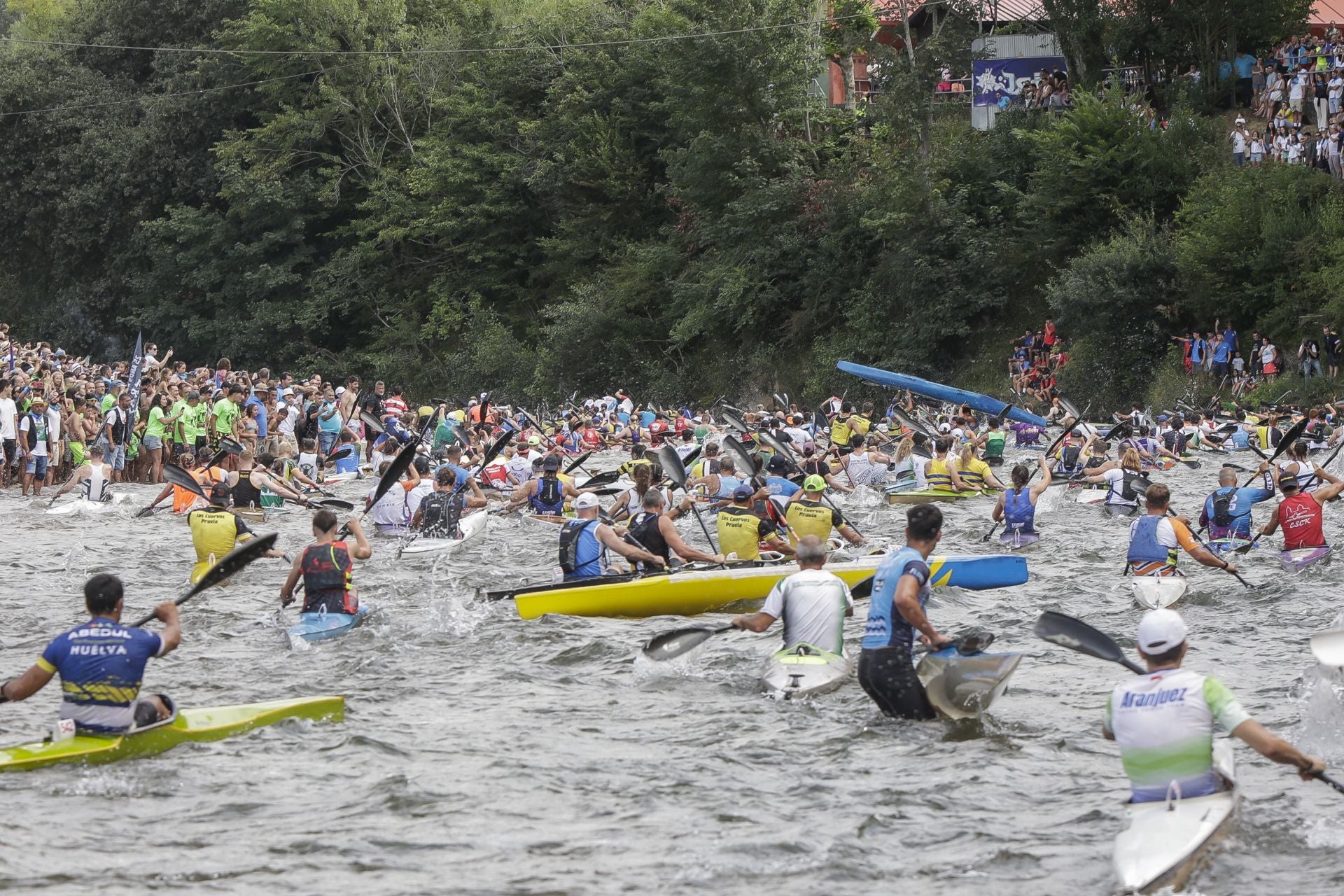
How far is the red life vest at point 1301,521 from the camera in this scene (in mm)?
13273

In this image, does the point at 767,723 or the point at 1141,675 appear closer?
the point at 1141,675

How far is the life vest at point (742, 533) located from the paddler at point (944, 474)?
6342mm

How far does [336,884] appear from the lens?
6727mm

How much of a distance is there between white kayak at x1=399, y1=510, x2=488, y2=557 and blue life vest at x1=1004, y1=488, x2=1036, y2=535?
5348 millimetres

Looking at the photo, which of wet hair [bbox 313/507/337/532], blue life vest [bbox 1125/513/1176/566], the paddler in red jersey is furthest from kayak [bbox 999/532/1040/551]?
wet hair [bbox 313/507/337/532]

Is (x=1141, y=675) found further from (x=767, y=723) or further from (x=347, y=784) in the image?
(x=347, y=784)

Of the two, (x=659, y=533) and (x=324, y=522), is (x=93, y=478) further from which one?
(x=324, y=522)

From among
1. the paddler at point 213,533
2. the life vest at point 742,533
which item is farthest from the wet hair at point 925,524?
the paddler at point 213,533

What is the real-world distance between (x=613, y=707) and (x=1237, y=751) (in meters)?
3.67

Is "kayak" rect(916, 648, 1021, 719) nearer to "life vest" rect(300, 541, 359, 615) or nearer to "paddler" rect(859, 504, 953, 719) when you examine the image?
"paddler" rect(859, 504, 953, 719)

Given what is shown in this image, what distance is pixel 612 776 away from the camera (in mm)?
8289


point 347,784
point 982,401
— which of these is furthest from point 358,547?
point 982,401

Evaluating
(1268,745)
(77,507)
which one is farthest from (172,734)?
(77,507)

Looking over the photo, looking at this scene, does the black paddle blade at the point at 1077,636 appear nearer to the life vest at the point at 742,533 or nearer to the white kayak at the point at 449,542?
the life vest at the point at 742,533
